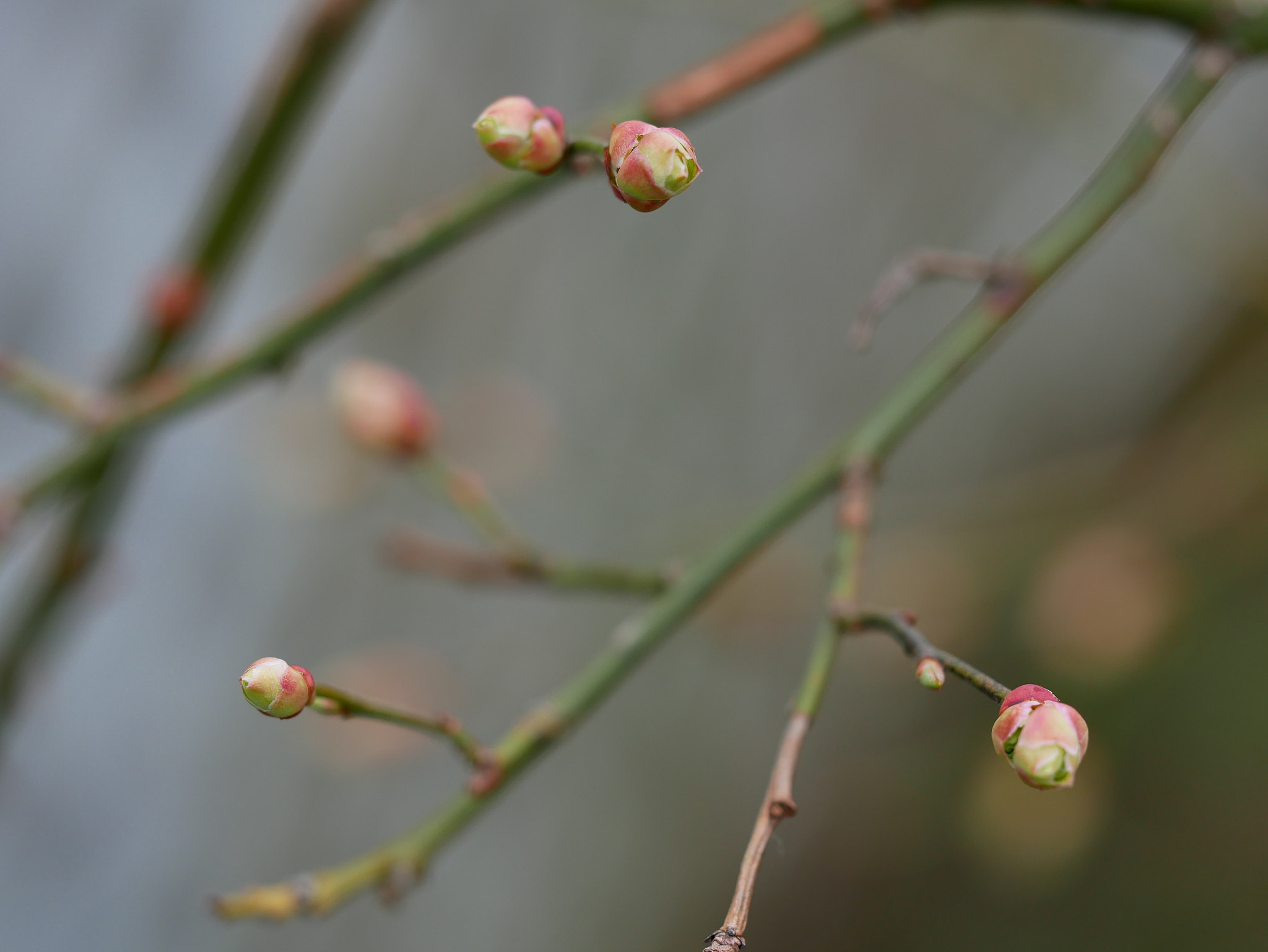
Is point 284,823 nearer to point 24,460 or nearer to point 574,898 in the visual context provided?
point 574,898

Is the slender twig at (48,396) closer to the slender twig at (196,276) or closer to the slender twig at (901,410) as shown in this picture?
the slender twig at (196,276)

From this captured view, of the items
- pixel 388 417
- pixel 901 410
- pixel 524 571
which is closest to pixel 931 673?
pixel 901 410

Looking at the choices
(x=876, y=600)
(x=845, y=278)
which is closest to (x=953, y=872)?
(x=876, y=600)

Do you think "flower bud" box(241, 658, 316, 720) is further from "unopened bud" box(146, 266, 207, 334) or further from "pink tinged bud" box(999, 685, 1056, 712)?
"unopened bud" box(146, 266, 207, 334)

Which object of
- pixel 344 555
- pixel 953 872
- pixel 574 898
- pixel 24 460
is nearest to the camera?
pixel 24 460

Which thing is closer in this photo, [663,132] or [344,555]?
[663,132]

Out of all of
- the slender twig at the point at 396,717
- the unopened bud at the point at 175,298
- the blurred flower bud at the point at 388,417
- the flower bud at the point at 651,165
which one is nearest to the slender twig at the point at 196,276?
the unopened bud at the point at 175,298

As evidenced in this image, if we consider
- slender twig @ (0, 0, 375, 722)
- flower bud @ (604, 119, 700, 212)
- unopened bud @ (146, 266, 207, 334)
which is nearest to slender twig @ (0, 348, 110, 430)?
slender twig @ (0, 0, 375, 722)
